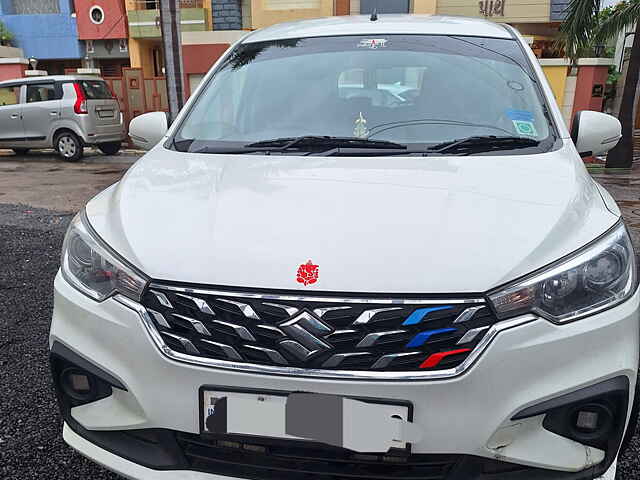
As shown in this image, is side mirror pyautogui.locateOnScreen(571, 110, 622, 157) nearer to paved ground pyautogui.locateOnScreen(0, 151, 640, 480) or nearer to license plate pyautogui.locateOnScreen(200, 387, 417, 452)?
paved ground pyautogui.locateOnScreen(0, 151, 640, 480)

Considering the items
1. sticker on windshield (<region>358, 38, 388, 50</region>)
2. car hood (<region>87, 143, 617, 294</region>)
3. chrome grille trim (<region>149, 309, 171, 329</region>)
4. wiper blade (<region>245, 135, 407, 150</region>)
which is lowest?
chrome grille trim (<region>149, 309, 171, 329</region>)

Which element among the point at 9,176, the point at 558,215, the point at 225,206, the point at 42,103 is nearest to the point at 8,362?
the point at 225,206

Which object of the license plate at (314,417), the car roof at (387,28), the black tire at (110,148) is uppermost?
the car roof at (387,28)

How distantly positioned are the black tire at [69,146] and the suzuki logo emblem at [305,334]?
11.0 meters

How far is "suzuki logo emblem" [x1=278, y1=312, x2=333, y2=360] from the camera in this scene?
1.36 metres

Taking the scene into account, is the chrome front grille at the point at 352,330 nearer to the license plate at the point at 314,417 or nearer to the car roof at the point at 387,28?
the license plate at the point at 314,417

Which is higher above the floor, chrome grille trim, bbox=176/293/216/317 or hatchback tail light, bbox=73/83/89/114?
chrome grille trim, bbox=176/293/216/317

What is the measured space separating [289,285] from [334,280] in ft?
0.36

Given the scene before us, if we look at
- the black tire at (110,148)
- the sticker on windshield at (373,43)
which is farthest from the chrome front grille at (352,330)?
the black tire at (110,148)

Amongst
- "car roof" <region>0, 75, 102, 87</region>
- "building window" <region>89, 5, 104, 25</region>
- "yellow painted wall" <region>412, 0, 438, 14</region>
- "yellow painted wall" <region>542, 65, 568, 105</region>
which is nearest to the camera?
"yellow painted wall" <region>542, 65, 568, 105</region>

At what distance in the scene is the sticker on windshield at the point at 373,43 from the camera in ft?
8.73

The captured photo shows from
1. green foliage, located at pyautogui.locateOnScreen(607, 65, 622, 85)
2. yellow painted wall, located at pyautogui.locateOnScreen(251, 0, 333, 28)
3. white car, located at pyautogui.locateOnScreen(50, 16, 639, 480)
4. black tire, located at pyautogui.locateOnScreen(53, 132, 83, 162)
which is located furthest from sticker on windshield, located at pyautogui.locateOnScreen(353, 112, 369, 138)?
yellow painted wall, located at pyautogui.locateOnScreen(251, 0, 333, 28)

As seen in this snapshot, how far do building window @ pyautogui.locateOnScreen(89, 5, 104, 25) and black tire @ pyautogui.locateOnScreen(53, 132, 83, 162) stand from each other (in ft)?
29.6

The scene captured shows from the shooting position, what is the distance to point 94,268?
1.64 meters
